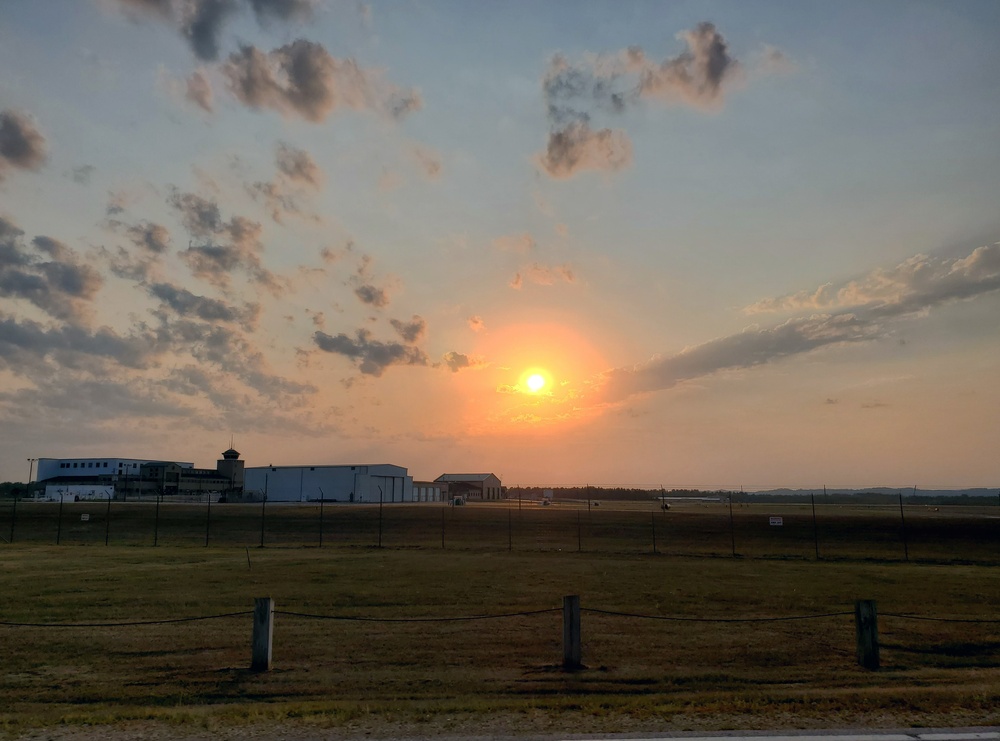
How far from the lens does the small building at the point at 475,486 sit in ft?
521

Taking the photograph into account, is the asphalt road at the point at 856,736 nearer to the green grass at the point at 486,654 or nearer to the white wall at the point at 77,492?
the green grass at the point at 486,654

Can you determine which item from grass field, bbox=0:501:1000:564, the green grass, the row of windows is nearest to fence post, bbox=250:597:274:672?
the green grass

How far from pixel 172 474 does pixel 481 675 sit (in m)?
123

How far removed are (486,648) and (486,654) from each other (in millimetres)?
556

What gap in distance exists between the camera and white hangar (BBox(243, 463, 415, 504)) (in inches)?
4491

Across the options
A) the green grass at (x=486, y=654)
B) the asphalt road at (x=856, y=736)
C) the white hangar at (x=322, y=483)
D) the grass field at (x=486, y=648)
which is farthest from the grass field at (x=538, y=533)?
the white hangar at (x=322, y=483)

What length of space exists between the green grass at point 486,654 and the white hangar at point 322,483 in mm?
85505

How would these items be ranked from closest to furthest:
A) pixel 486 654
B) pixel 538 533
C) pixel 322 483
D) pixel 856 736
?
pixel 856 736, pixel 486 654, pixel 538 533, pixel 322 483

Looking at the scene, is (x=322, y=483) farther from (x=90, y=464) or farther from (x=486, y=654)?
(x=486, y=654)

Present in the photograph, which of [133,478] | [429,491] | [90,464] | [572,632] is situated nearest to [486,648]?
[572,632]

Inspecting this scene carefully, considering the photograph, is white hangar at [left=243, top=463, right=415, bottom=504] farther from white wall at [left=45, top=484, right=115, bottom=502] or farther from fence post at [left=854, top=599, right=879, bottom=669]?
fence post at [left=854, top=599, right=879, bottom=669]

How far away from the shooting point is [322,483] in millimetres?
115125

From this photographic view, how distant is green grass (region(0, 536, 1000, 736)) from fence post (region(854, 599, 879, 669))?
512 millimetres

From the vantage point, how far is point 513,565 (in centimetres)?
3164
